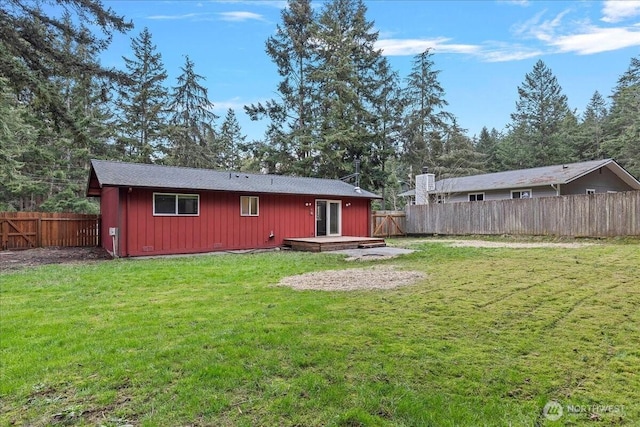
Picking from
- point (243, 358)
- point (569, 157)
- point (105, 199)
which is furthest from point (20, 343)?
point (569, 157)

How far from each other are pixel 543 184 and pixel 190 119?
2175cm

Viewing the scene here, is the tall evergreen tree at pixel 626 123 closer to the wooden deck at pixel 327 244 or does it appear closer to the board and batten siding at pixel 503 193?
Result: the board and batten siding at pixel 503 193

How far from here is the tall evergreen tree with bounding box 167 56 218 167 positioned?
83.0 ft

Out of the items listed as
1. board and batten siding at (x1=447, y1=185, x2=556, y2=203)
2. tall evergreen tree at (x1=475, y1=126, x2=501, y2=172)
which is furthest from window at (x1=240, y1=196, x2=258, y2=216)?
tall evergreen tree at (x1=475, y1=126, x2=501, y2=172)

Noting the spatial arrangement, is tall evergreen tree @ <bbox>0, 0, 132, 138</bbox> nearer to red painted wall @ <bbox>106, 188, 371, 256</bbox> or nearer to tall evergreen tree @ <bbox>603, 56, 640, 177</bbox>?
red painted wall @ <bbox>106, 188, 371, 256</bbox>

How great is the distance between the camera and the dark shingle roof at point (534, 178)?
17156 millimetres

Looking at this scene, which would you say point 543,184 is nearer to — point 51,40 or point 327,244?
point 327,244

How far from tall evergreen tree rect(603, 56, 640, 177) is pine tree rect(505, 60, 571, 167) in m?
3.43

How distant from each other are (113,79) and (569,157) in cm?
3438

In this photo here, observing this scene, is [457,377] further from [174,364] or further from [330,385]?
[174,364]

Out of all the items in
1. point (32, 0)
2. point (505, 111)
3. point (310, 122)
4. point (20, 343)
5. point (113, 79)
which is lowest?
point (20, 343)

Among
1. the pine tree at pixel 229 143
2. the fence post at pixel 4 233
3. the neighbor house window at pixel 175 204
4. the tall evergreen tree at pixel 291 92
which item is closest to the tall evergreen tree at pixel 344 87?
the tall evergreen tree at pixel 291 92

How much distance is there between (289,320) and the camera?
13.3 ft

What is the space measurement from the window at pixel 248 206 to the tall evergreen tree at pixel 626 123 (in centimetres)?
2632
